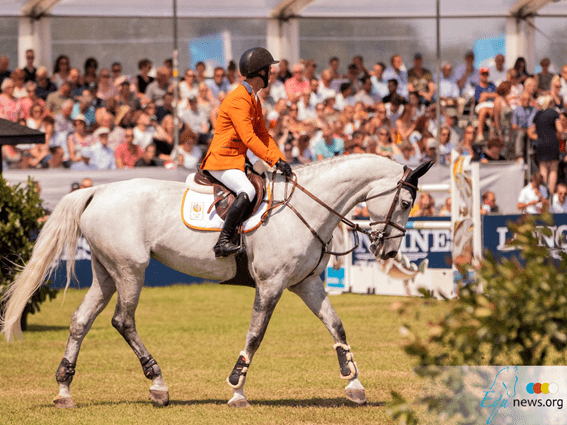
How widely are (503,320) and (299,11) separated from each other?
709 inches

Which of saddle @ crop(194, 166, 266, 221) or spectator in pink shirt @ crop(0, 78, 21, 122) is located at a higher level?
spectator in pink shirt @ crop(0, 78, 21, 122)

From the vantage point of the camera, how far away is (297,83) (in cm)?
1927

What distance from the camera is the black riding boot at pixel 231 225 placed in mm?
6883

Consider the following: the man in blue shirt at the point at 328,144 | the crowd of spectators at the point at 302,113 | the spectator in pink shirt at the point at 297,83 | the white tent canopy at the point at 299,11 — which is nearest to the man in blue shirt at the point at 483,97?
the crowd of spectators at the point at 302,113

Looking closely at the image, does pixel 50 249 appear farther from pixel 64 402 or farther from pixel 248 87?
pixel 248 87

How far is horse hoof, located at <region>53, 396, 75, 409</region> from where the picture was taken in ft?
22.8

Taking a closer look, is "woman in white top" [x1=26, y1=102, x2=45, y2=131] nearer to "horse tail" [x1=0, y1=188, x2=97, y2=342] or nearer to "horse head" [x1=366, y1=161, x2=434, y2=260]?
"horse tail" [x1=0, y1=188, x2=97, y2=342]

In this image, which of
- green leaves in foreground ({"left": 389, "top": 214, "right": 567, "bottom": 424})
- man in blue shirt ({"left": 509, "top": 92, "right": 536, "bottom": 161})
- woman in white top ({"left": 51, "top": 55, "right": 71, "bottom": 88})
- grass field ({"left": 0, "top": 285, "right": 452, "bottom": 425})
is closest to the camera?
green leaves in foreground ({"left": 389, "top": 214, "right": 567, "bottom": 424})

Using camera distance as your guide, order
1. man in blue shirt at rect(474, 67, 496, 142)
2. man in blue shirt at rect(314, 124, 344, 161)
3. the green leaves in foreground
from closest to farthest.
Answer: the green leaves in foreground < man in blue shirt at rect(314, 124, 344, 161) < man in blue shirt at rect(474, 67, 496, 142)

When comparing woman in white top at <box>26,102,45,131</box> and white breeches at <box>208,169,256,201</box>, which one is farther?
woman in white top at <box>26,102,45,131</box>

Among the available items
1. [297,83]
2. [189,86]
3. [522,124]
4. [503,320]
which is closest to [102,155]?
[189,86]

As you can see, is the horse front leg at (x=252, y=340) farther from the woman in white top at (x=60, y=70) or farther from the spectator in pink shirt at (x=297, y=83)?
the woman in white top at (x=60, y=70)

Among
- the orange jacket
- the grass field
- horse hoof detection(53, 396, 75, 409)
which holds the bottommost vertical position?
the grass field

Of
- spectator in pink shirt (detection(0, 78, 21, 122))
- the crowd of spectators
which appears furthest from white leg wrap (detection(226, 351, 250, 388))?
spectator in pink shirt (detection(0, 78, 21, 122))
